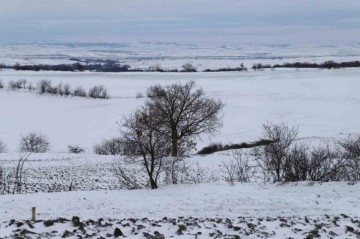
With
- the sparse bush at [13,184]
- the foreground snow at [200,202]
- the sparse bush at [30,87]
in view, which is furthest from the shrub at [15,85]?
the foreground snow at [200,202]

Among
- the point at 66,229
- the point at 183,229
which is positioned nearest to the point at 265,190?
the point at 183,229

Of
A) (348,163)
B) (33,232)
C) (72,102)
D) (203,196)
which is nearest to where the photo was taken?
(33,232)

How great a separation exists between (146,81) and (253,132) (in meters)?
63.3

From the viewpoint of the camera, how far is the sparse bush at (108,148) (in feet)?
145

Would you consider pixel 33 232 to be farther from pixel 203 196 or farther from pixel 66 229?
pixel 203 196

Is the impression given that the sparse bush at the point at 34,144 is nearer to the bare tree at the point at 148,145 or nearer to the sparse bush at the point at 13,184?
the sparse bush at the point at 13,184

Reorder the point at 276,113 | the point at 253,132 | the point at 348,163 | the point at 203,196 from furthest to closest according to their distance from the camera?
the point at 276,113, the point at 253,132, the point at 348,163, the point at 203,196

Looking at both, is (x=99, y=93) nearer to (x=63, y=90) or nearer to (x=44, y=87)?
(x=63, y=90)

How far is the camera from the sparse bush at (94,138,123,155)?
44.2 m

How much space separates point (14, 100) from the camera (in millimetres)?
85250

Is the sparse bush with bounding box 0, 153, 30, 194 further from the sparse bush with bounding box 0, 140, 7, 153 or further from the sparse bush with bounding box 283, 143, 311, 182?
the sparse bush with bounding box 0, 140, 7, 153

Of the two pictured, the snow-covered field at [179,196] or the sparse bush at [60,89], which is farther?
the sparse bush at [60,89]

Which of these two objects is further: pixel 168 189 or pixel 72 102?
pixel 72 102

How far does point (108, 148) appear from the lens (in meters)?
47.3
